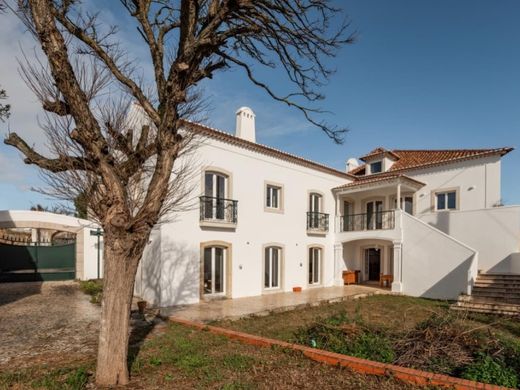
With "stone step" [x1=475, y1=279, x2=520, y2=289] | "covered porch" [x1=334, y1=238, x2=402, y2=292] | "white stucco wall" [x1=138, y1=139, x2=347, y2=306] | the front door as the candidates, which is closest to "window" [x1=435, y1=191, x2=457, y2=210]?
"covered porch" [x1=334, y1=238, x2=402, y2=292]

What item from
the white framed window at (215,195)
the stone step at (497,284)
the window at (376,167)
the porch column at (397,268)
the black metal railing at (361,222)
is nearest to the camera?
the white framed window at (215,195)

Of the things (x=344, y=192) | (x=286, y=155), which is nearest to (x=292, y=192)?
(x=286, y=155)

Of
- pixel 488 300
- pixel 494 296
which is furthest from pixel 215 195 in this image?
pixel 494 296

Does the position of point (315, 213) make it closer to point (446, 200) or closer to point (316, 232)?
point (316, 232)

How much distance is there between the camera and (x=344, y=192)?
18344mm

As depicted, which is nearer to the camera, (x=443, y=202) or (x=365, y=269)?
(x=443, y=202)

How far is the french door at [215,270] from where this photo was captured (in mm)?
12734

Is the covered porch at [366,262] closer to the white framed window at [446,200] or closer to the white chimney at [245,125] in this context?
the white framed window at [446,200]

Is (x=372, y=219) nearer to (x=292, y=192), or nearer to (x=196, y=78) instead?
(x=292, y=192)

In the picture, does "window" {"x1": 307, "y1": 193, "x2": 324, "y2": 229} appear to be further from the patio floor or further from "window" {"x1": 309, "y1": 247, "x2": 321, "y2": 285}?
the patio floor

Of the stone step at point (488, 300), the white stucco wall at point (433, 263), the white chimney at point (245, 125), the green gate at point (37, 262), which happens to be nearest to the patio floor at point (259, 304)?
the white stucco wall at point (433, 263)

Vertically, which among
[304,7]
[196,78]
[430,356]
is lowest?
[430,356]

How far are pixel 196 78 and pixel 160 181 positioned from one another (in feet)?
5.62

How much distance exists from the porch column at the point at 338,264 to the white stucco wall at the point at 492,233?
5254 mm
